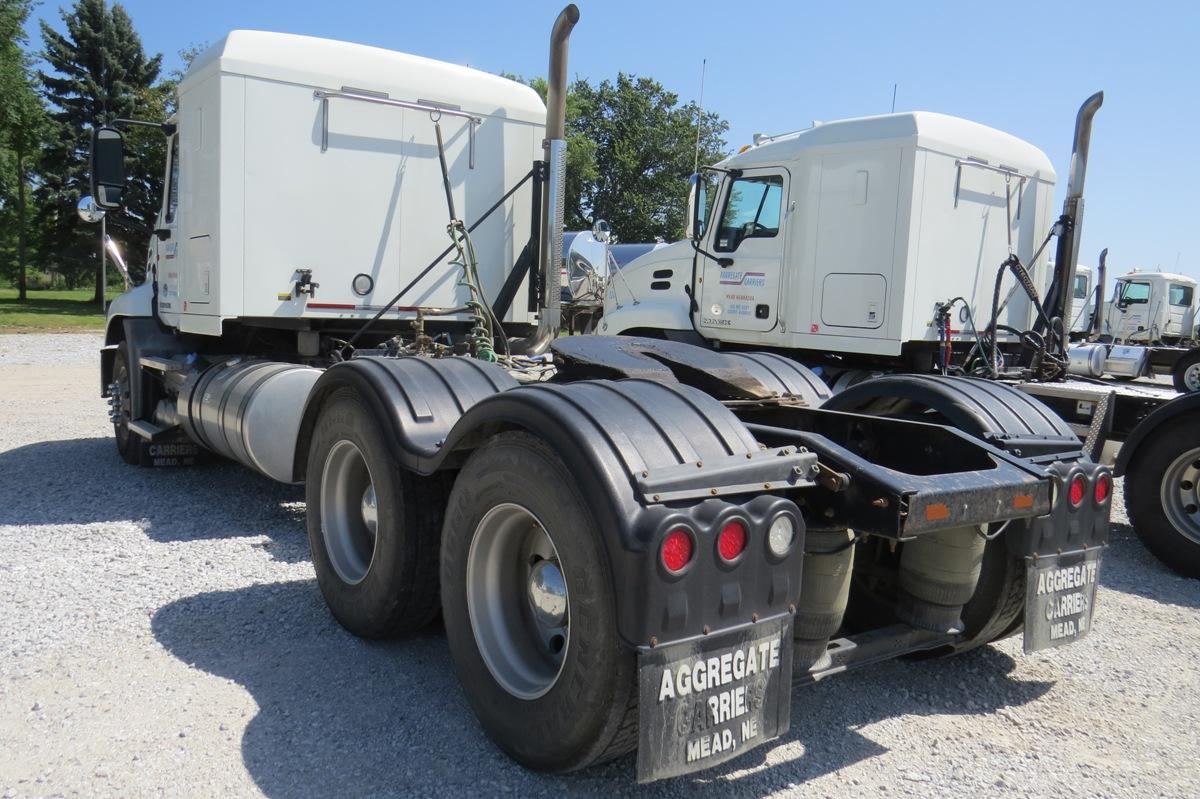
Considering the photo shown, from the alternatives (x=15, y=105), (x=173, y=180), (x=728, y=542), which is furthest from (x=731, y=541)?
(x=15, y=105)

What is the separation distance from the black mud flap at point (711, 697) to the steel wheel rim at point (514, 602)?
2.05 feet

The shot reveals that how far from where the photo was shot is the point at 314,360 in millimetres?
7027

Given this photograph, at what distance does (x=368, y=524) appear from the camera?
4.05m

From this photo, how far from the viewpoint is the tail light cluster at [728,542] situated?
2330mm

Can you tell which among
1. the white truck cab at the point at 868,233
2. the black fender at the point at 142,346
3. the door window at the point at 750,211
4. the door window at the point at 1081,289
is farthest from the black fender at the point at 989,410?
the door window at the point at 1081,289

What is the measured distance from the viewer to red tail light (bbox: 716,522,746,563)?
240cm

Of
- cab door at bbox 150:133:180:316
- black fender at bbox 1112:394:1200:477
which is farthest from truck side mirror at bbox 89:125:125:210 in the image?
black fender at bbox 1112:394:1200:477

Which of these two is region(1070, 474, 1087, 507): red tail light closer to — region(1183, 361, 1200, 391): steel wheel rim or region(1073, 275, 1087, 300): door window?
region(1183, 361, 1200, 391): steel wheel rim

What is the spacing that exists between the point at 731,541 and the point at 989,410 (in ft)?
5.49

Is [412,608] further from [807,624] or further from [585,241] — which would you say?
[585,241]

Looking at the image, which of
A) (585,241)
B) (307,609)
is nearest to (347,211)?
(307,609)

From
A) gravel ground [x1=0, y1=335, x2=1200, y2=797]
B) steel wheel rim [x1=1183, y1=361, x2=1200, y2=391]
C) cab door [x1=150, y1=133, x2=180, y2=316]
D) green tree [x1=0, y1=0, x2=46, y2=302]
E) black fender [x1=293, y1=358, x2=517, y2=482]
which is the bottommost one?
gravel ground [x1=0, y1=335, x2=1200, y2=797]

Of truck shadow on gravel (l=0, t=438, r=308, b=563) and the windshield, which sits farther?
the windshield

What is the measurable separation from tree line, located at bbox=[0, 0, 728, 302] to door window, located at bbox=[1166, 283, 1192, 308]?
13325 mm
